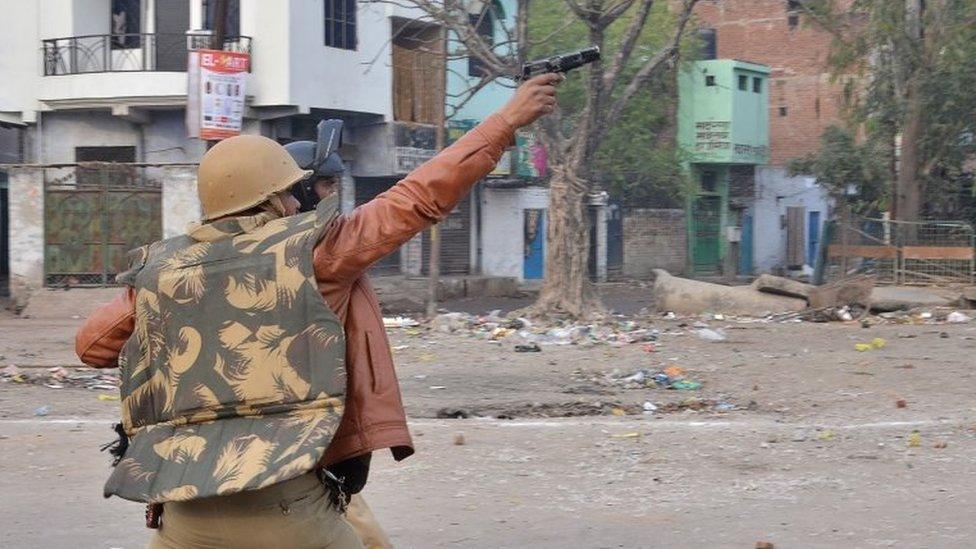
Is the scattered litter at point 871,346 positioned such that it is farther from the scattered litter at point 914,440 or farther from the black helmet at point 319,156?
the black helmet at point 319,156

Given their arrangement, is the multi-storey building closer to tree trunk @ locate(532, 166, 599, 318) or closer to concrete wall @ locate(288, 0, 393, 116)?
concrete wall @ locate(288, 0, 393, 116)

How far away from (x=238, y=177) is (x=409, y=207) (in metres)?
0.39

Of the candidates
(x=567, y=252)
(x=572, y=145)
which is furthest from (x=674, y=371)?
(x=572, y=145)

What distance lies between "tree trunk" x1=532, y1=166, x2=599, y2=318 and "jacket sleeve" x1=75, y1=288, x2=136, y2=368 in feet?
45.0

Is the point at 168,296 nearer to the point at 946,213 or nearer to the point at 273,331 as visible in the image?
the point at 273,331

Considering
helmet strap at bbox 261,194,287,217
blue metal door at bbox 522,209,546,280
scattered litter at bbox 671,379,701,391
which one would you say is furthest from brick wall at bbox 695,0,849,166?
helmet strap at bbox 261,194,287,217

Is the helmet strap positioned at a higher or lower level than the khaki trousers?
higher

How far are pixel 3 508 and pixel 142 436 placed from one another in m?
3.85

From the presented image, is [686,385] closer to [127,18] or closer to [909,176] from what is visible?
[909,176]

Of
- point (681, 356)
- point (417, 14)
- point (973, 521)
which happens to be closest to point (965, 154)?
point (417, 14)

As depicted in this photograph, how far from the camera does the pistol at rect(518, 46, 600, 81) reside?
280cm

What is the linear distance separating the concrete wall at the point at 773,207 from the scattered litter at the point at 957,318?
22.5 metres

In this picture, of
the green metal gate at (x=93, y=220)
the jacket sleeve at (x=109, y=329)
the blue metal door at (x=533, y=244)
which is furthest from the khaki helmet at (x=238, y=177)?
the blue metal door at (x=533, y=244)

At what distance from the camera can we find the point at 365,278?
9.22 feet
